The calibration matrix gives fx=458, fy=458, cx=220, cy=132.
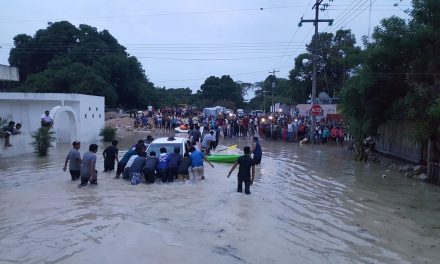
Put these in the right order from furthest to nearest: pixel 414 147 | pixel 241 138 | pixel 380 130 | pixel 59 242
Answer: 1. pixel 241 138
2. pixel 380 130
3. pixel 414 147
4. pixel 59 242

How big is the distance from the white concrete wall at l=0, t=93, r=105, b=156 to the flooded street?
42.0ft

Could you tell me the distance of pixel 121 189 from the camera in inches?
540

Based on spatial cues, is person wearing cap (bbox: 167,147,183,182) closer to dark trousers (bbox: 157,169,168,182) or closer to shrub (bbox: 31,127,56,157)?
dark trousers (bbox: 157,169,168,182)

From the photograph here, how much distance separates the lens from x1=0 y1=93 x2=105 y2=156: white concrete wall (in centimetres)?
2942

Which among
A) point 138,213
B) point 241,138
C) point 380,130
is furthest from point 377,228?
point 241,138

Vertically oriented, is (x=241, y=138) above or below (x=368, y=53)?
below

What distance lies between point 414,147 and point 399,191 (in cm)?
605

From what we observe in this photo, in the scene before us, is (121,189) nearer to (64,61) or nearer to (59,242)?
(59,242)

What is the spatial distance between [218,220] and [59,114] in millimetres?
22435

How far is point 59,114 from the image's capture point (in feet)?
98.1

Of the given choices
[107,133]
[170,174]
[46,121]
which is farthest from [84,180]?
[107,133]

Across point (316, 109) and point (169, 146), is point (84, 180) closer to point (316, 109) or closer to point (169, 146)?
point (169, 146)

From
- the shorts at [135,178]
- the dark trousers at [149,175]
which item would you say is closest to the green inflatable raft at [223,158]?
the dark trousers at [149,175]

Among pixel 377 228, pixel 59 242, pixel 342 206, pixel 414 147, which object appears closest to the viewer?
pixel 59 242
